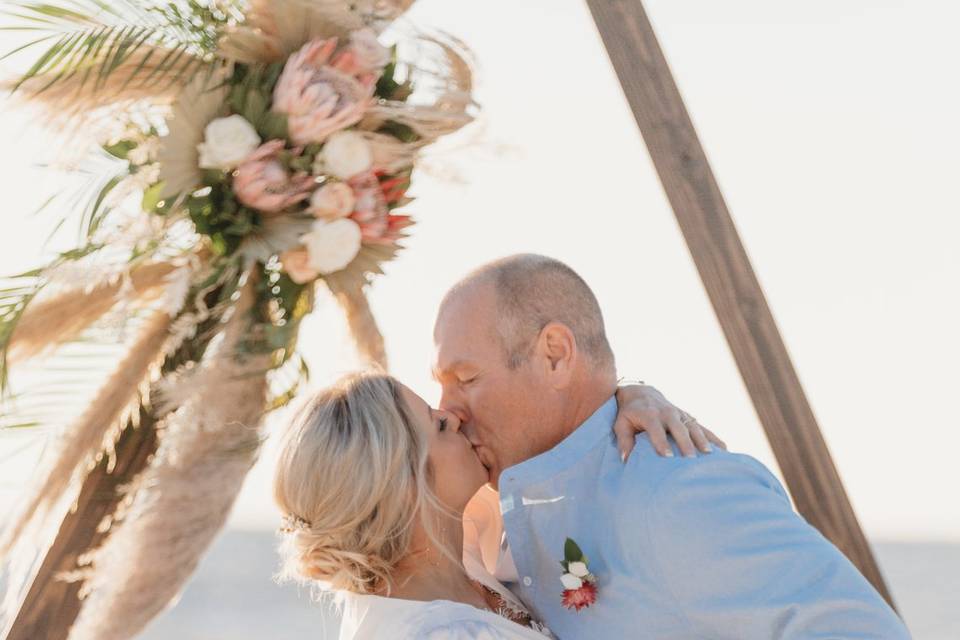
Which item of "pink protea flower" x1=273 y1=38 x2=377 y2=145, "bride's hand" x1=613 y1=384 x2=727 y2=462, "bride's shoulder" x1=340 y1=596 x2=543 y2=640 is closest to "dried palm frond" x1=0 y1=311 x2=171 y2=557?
"pink protea flower" x1=273 y1=38 x2=377 y2=145

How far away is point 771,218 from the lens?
1570 centimetres

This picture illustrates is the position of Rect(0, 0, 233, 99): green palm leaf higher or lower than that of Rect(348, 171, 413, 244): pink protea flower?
higher

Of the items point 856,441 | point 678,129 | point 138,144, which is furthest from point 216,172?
point 856,441

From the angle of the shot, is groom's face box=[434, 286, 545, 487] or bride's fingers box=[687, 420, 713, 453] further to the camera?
groom's face box=[434, 286, 545, 487]

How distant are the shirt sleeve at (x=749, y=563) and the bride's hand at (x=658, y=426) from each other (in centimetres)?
9

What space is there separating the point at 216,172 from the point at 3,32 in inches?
19.9

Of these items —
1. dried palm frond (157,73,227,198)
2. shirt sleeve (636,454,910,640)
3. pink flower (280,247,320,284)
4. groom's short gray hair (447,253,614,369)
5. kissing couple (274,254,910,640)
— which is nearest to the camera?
shirt sleeve (636,454,910,640)

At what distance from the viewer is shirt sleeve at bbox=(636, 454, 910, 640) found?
2443 mm

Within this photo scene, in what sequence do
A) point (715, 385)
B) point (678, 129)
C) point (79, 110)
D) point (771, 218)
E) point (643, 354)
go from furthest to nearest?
point (643, 354)
point (771, 218)
point (715, 385)
point (678, 129)
point (79, 110)

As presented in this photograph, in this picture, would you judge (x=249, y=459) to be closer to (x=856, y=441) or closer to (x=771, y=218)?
(x=771, y=218)

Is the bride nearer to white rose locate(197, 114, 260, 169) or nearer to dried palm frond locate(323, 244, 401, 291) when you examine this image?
dried palm frond locate(323, 244, 401, 291)

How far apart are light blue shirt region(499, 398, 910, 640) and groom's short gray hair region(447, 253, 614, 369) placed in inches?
7.5

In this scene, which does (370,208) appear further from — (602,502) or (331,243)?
(602,502)

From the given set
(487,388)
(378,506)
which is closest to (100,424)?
(378,506)
